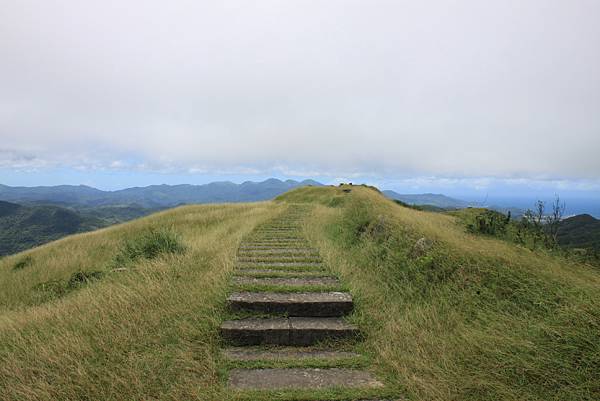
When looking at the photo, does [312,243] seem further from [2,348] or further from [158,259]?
[2,348]

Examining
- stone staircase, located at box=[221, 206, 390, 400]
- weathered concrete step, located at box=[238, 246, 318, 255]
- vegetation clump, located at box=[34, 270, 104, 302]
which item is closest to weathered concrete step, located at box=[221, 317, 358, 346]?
stone staircase, located at box=[221, 206, 390, 400]

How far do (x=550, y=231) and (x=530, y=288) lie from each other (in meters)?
5.74

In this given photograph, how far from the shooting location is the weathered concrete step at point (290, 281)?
6571 mm

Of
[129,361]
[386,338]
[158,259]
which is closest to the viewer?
[129,361]

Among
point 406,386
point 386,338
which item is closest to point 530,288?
point 386,338

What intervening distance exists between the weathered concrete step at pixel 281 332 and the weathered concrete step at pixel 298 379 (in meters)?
0.68

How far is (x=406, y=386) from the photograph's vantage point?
3947 millimetres

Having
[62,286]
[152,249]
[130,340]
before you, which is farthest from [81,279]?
[130,340]

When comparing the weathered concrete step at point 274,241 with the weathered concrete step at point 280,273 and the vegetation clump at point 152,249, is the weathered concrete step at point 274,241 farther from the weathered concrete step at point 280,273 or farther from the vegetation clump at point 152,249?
the weathered concrete step at point 280,273

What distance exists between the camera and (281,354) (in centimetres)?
474

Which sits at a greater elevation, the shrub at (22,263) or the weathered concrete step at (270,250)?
the weathered concrete step at (270,250)

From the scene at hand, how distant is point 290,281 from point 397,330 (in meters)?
2.42

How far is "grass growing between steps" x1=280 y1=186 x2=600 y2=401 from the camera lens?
144 inches

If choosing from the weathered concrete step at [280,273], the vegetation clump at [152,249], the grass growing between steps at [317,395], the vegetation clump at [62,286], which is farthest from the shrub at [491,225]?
the vegetation clump at [62,286]
